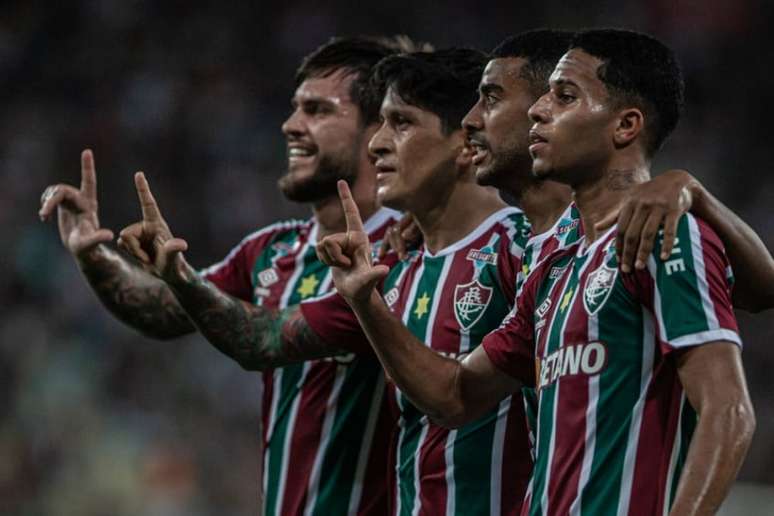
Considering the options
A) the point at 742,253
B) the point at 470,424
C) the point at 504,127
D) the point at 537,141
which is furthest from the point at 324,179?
the point at 742,253

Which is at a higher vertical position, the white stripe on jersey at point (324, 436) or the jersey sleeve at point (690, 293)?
the jersey sleeve at point (690, 293)

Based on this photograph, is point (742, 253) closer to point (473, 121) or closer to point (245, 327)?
point (473, 121)

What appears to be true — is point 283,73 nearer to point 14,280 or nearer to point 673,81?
point 14,280

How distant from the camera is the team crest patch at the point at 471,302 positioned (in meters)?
4.18

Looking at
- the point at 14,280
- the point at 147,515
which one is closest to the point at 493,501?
the point at 147,515

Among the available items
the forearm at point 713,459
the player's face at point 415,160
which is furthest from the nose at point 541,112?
the player's face at point 415,160

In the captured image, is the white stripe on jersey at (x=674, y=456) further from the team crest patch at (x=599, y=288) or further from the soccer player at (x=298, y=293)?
the soccer player at (x=298, y=293)

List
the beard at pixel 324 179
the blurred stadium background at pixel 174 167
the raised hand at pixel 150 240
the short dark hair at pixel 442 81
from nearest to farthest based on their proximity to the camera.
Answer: the raised hand at pixel 150 240 < the short dark hair at pixel 442 81 < the beard at pixel 324 179 < the blurred stadium background at pixel 174 167

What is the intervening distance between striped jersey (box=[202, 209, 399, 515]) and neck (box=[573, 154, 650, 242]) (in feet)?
4.91

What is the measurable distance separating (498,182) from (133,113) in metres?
8.32

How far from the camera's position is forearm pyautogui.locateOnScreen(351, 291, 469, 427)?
3711mm

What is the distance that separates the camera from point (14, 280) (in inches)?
417

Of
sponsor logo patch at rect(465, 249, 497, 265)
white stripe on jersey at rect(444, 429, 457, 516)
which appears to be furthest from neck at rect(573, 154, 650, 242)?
white stripe on jersey at rect(444, 429, 457, 516)

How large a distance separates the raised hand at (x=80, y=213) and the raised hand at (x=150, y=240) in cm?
69
